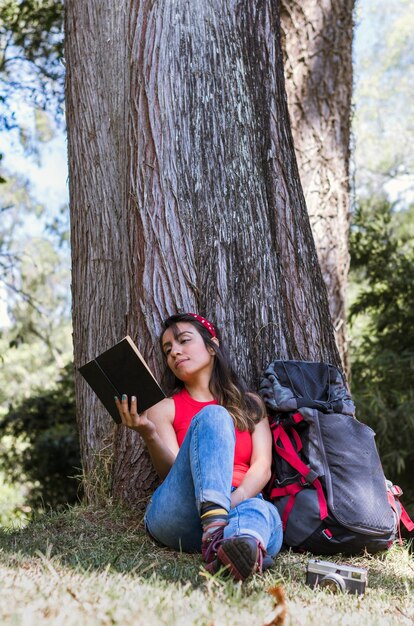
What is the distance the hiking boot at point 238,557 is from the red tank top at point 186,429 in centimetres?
87

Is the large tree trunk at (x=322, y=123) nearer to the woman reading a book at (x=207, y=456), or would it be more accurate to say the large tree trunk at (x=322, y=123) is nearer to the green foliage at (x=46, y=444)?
the woman reading a book at (x=207, y=456)

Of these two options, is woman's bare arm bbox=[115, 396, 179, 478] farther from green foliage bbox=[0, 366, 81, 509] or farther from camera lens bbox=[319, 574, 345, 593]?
green foliage bbox=[0, 366, 81, 509]

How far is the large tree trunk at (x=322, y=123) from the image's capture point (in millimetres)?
6852

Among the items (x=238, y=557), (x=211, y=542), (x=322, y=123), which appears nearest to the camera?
(x=238, y=557)

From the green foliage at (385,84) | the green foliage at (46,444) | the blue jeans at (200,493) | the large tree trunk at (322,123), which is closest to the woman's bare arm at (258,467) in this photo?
the blue jeans at (200,493)

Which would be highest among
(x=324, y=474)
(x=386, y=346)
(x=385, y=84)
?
(x=385, y=84)

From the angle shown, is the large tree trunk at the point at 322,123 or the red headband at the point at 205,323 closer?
the red headband at the point at 205,323

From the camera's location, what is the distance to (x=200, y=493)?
335cm

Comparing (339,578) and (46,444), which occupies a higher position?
(46,444)

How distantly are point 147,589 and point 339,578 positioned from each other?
0.83 m

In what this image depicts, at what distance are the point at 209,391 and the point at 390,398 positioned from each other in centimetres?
515

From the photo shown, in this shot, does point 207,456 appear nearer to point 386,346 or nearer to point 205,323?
point 205,323

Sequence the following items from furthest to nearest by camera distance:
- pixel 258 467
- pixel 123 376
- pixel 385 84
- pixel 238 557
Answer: pixel 385 84, pixel 258 467, pixel 123 376, pixel 238 557

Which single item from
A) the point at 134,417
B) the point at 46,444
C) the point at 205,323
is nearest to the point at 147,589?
the point at 134,417
